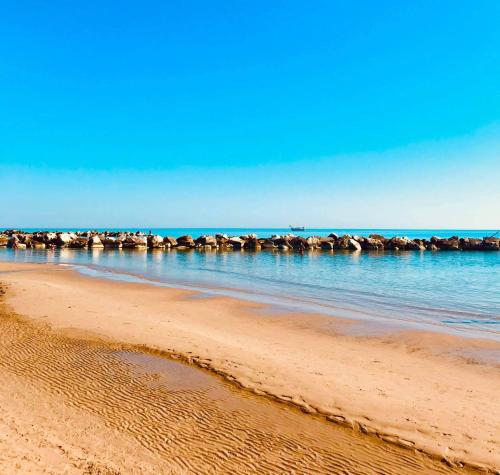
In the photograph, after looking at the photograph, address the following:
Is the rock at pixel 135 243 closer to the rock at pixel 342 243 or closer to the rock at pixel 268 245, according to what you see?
the rock at pixel 268 245

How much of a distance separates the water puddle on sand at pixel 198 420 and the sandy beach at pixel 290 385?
0.13 ft

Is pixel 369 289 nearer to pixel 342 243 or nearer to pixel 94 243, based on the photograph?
pixel 342 243

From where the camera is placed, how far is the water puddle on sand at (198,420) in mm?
4727

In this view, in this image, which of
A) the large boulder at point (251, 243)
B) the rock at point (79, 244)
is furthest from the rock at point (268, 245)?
the rock at point (79, 244)

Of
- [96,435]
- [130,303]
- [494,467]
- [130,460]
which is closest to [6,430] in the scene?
[96,435]

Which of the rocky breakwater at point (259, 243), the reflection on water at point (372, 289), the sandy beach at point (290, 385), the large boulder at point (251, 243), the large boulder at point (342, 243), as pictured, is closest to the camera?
the sandy beach at point (290, 385)

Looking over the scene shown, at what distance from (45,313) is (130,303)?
3.70 metres

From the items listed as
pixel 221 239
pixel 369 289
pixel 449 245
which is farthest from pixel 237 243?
pixel 369 289

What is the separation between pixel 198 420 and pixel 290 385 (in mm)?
2129

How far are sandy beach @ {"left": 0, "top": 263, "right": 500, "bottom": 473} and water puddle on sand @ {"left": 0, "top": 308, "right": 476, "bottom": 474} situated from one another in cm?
4

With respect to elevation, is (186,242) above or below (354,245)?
above

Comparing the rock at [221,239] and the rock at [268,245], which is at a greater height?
the rock at [221,239]

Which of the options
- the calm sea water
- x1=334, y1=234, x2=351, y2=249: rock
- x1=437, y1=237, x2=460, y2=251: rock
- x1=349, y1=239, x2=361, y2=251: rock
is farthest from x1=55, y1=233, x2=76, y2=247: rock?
x1=437, y1=237, x2=460, y2=251: rock

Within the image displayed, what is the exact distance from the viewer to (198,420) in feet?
18.7
